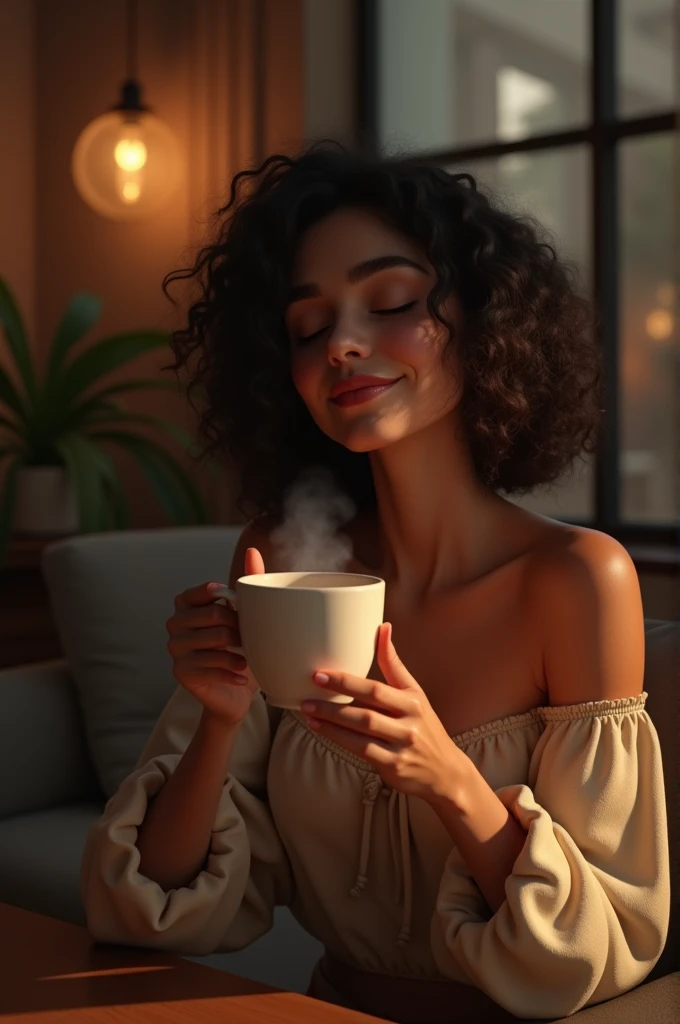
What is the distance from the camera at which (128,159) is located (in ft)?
12.0

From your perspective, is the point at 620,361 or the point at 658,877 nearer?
the point at 658,877

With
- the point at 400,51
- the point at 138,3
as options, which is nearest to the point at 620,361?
the point at 400,51

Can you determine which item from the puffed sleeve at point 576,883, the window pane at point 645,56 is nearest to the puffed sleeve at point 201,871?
the puffed sleeve at point 576,883

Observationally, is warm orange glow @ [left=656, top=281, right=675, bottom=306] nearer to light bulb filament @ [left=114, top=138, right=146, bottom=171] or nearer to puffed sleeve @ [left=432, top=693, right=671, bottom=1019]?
light bulb filament @ [left=114, top=138, right=146, bottom=171]

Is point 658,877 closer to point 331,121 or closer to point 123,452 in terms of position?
point 331,121

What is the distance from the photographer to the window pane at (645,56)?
3109 mm

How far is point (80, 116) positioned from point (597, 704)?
3.67 meters

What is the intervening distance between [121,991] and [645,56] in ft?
9.70

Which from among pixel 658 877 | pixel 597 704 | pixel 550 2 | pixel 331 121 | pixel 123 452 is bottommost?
pixel 658 877

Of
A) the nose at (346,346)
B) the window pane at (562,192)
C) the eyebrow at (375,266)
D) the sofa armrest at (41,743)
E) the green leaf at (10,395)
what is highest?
the window pane at (562,192)

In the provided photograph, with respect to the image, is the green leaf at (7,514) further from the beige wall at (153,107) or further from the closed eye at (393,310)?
the closed eye at (393,310)

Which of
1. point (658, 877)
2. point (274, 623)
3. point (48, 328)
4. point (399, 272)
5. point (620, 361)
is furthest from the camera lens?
point (48, 328)

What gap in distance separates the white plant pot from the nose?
2.41 meters

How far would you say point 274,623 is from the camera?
2.69 ft
